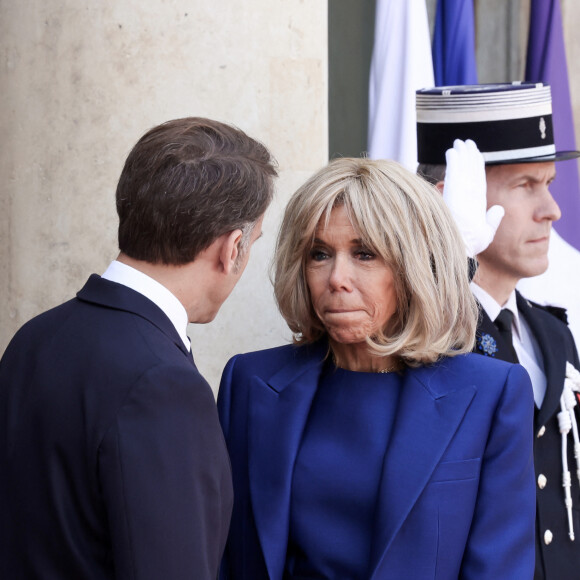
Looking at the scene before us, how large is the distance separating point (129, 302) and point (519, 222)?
1.38m

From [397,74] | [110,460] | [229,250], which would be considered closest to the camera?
[110,460]

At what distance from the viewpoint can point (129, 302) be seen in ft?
5.74

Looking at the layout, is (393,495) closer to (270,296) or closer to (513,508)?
(513,508)

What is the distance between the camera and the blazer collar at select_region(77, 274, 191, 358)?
68.6 inches

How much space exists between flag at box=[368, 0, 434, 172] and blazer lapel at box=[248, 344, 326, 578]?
4.89ft

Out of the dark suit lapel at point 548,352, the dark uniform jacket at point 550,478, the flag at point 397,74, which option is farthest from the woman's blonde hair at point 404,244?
the flag at point 397,74

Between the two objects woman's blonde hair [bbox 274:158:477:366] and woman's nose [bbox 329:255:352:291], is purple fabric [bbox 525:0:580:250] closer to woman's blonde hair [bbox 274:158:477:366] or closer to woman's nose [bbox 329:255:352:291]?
woman's blonde hair [bbox 274:158:477:366]

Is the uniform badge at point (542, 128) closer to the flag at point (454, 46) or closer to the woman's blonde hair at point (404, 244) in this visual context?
the woman's blonde hair at point (404, 244)

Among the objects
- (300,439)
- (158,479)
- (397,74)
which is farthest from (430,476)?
(397,74)

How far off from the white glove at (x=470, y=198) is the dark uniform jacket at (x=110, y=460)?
1.11m

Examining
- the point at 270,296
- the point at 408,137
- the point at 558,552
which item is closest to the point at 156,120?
the point at 270,296

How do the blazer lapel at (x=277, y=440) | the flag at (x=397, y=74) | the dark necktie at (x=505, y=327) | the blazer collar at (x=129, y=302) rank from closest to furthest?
the blazer collar at (x=129, y=302) → the blazer lapel at (x=277, y=440) → the dark necktie at (x=505, y=327) → the flag at (x=397, y=74)

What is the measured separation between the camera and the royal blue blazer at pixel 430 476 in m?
2.04

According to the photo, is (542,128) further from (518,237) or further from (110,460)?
(110,460)
